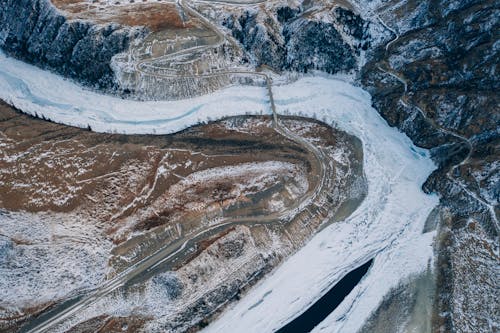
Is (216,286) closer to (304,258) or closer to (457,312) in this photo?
(304,258)

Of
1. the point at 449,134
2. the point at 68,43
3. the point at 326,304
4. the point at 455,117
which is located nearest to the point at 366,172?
the point at 449,134

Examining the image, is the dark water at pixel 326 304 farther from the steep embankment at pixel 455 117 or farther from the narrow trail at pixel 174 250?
the narrow trail at pixel 174 250

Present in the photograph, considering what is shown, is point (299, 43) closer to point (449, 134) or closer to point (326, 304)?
point (449, 134)

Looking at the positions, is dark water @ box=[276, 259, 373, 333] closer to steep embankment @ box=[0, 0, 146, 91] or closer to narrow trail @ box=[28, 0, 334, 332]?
narrow trail @ box=[28, 0, 334, 332]

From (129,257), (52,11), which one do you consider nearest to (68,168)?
(129,257)

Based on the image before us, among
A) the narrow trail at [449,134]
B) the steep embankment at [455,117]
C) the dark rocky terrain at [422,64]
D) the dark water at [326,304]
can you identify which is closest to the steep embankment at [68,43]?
the dark rocky terrain at [422,64]

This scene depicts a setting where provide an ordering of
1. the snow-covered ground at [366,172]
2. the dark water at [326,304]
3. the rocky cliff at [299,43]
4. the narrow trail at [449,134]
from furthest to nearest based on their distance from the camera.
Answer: the rocky cliff at [299,43] < the narrow trail at [449,134] < the snow-covered ground at [366,172] < the dark water at [326,304]

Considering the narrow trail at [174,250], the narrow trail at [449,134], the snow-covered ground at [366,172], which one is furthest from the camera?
the narrow trail at [449,134]

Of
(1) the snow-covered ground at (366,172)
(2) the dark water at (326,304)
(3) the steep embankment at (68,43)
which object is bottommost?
(2) the dark water at (326,304)
